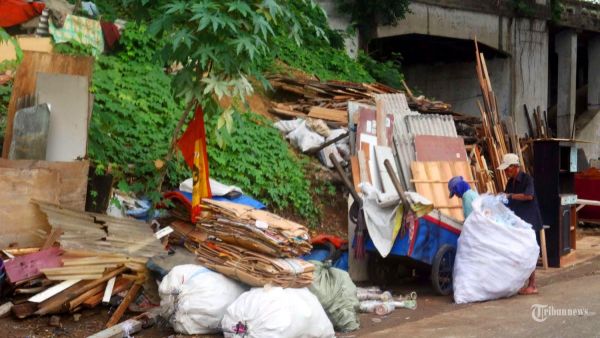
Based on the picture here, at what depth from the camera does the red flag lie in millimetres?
7568

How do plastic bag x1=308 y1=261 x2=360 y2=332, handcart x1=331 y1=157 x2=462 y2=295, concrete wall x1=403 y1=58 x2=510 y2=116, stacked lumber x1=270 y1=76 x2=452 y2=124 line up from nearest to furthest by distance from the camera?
plastic bag x1=308 y1=261 x2=360 y2=332
handcart x1=331 y1=157 x2=462 y2=295
stacked lumber x1=270 y1=76 x2=452 y2=124
concrete wall x1=403 y1=58 x2=510 y2=116

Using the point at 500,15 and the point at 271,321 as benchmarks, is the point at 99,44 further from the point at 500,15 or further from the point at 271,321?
the point at 500,15

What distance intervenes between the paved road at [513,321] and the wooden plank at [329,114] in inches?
193

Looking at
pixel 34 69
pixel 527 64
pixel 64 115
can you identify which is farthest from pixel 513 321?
pixel 527 64

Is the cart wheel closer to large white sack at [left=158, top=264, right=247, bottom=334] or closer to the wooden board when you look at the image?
the wooden board

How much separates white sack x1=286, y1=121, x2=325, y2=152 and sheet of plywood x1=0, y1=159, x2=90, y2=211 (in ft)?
13.8

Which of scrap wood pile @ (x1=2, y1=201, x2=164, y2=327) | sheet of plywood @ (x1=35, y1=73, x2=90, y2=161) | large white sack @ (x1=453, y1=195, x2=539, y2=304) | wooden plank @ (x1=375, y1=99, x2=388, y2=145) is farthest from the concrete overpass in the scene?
scrap wood pile @ (x1=2, y1=201, x2=164, y2=327)

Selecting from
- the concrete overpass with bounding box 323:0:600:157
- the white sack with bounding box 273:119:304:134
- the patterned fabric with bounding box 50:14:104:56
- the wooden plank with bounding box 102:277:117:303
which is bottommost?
the wooden plank with bounding box 102:277:117:303

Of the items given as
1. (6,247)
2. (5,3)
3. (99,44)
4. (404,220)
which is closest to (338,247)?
(404,220)

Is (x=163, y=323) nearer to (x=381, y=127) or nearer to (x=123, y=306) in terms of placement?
(x=123, y=306)

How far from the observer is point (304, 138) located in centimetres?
1111

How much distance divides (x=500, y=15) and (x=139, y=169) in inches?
572

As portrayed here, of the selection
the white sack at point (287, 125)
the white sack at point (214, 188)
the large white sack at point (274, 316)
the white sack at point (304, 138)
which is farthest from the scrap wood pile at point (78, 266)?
the white sack at point (287, 125)

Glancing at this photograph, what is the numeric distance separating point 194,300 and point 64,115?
3201 millimetres
